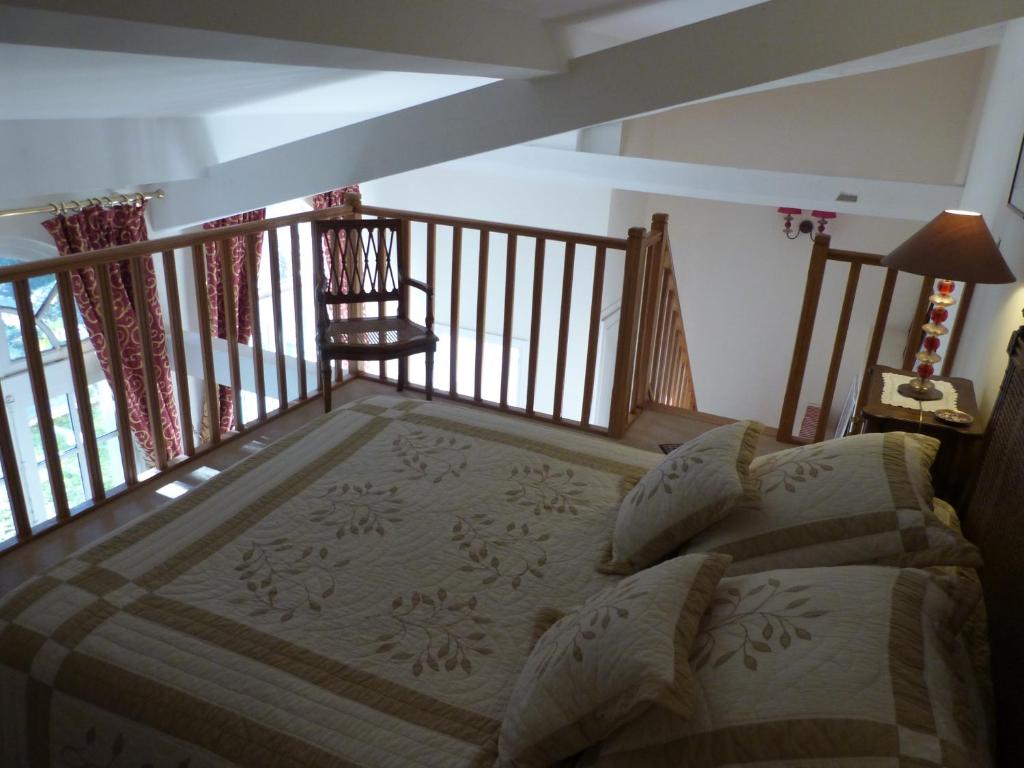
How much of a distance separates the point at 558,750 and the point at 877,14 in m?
2.64

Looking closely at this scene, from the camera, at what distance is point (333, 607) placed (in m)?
1.60

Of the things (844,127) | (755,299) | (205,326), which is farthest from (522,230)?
(755,299)

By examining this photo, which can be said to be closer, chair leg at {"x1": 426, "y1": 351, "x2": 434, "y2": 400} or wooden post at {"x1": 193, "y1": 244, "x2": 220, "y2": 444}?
wooden post at {"x1": 193, "y1": 244, "x2": 220, "y2": 444}

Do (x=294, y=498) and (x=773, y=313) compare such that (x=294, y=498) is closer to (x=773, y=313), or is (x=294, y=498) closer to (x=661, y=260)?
(x=661, y=260)

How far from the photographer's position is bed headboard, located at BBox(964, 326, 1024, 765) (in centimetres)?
132

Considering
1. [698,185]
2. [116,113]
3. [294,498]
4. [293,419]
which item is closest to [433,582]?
[294,498]

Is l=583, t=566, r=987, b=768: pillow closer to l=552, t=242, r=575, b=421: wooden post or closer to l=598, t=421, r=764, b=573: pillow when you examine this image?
l=598, t=421, r=764, b=573: pillow

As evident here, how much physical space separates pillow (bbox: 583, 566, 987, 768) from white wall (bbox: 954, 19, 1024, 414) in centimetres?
129

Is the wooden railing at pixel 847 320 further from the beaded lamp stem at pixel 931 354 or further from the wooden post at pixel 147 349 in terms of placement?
the wooden post at pixel 147 349

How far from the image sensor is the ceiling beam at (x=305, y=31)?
5.05ft

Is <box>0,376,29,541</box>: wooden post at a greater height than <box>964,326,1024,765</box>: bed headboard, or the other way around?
<box>964,326,1024,765</box>: bed headboard

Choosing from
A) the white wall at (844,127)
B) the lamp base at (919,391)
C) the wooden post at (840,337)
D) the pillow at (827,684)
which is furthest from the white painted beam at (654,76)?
the white wall at (844,127)

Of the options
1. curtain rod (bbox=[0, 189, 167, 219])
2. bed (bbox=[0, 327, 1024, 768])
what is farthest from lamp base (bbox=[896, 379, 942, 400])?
curtain rod (bbox=[0, 189, 167, 219])

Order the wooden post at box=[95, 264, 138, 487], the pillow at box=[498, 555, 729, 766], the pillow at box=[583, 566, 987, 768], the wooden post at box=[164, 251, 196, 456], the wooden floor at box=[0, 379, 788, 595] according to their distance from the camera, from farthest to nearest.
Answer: the wooden post at box=[164, 251, 196, 456]
the wooden post at box=[95, 264, 138, 487]
the wooden floor at box=[0, 379, 788, 595]
the pillow at box=[498, 555, 729, 766]
the pillow at box=[583, 566, 987, 768]
